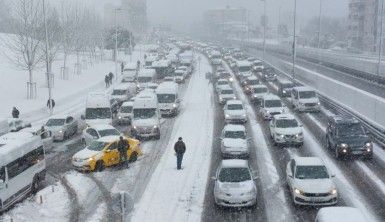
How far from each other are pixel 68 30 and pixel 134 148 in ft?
188

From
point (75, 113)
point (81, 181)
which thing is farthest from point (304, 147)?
point (75, 113)

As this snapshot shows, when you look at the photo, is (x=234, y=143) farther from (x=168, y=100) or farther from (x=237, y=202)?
(x=168, y=100)

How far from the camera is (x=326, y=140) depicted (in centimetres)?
3192

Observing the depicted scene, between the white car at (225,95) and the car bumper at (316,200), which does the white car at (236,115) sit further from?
the car bumper at (316,200)

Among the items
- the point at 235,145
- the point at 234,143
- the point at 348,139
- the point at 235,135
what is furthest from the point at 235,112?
the point at 348,139

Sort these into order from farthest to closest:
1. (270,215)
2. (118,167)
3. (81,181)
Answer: (118,167) → (81,181) → (270,215)

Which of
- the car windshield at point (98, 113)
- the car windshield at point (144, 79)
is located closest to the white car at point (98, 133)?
the car windshield at point (98, 113)

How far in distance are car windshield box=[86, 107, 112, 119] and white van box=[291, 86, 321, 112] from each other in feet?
50.7

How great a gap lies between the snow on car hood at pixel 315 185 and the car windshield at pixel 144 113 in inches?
654

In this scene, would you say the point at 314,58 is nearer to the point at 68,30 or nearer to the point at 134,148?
the point at 68,30

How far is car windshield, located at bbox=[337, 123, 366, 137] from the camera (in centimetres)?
2877

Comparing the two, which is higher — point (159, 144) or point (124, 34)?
point (124, 34)

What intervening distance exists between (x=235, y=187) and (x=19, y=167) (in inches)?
345

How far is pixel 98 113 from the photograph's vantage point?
37625 mm
